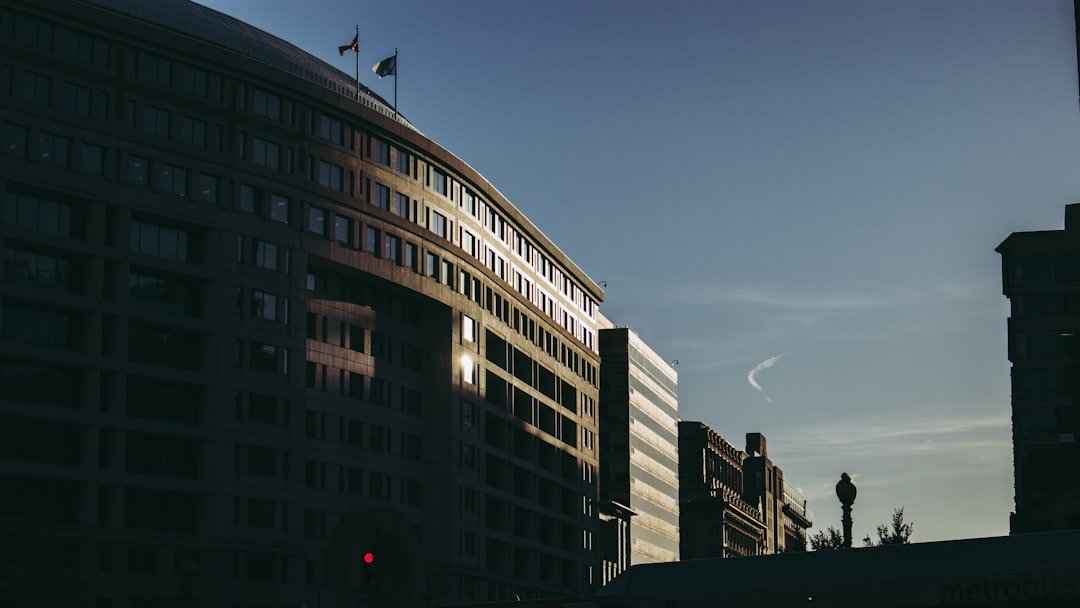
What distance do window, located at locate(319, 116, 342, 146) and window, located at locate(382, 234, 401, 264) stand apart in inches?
322

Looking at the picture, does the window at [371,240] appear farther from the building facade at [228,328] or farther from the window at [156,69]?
the window at [156,69]

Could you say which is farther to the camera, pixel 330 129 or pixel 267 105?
pixel 330 129

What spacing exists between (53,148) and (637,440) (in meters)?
101

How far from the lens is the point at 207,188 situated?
93.6 meters

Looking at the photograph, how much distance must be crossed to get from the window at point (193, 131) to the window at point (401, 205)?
62.5 ft

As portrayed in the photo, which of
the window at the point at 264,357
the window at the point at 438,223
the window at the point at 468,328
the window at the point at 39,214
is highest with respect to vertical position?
the window at the point at 438,223

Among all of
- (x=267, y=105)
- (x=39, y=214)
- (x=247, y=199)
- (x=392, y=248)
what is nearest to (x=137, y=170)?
(x=39, y=214)

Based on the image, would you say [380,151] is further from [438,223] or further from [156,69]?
[156,69]

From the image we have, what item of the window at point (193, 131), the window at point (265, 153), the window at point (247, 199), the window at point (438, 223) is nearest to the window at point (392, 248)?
the window at point (438, 223)

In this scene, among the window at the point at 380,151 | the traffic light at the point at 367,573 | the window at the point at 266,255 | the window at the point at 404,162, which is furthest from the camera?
the window at the point at 404,162

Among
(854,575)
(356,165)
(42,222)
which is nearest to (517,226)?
(356,165)

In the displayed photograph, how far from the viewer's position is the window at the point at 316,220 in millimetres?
100938

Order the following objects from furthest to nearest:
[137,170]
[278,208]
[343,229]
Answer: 1. [343,229]
2. [278,208]
3. [137,170]

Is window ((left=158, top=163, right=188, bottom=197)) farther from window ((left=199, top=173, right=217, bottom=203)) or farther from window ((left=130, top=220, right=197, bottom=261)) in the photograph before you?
window ((left=130, top=220, right=197, bottom=261))
